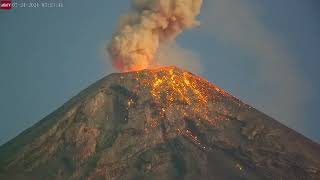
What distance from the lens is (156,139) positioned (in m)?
45.2

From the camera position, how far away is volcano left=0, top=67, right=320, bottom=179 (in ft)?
137

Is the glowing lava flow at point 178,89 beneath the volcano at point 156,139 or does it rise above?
above

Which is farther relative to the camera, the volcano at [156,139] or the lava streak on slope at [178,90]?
the lava streak on slope at [178,90]

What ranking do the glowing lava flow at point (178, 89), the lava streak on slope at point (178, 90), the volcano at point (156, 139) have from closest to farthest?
1. the volcano at point (156, 139)
2. the lava streak on slope at point (178, 90)
3. the glowing lava flow at point (178, 89)

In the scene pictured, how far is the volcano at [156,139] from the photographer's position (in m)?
41.9

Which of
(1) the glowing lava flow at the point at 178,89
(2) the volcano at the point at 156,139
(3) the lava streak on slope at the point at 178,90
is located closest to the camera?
(2) the volcano at the point at 156,139

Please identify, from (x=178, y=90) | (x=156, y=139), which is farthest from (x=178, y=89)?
(x=156, y=139)

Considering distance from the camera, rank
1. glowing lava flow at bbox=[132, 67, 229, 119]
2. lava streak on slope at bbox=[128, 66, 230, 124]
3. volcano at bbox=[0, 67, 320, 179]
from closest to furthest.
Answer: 1. volcano at bbox=[0, 67, 320, 179]
2. lava streak on slope at bbox=[128, 66, 230, 124]
3. glowing lava flow at bbox=[132, 67, 229, 119]

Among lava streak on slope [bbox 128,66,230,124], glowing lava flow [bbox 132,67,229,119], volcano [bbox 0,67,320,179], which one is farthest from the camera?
glowing lava flow [bbox 132,67,229,119]

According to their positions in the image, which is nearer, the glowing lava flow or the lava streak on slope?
the lava streak on slope

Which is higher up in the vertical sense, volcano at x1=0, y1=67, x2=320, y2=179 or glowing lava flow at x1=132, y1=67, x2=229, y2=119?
glowing lava flow at x1=132, y1=67, x2=229, y2=119

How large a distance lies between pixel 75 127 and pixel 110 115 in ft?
11.2

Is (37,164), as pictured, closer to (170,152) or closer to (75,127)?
(75,127)

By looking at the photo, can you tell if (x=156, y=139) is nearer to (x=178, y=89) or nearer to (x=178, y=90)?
(x=178, y=90)
